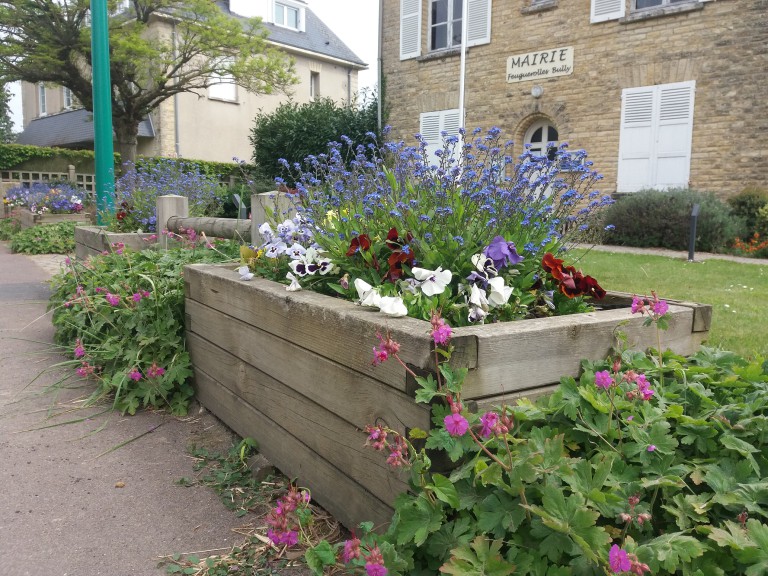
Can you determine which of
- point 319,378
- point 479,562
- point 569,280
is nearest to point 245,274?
point 319,378

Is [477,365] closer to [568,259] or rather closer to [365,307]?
[365,307]

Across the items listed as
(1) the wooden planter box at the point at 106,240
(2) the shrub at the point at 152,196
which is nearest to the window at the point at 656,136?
(2) the shrub at the point at 152,196

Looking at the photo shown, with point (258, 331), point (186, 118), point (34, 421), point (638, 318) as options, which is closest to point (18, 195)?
point (186, 118)

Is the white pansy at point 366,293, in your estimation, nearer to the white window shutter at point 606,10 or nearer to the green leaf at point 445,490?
the green leaf at point 445,490

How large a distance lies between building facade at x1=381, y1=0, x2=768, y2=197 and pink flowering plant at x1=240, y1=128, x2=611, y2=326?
10413 millimetres

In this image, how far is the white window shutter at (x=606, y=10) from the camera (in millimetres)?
12508

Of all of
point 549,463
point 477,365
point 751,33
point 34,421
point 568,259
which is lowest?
point 34,421

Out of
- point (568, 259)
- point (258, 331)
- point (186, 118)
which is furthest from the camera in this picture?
point (186, 118)

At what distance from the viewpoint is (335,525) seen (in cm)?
210

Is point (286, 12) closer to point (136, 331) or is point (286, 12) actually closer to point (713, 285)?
point (713, 285)

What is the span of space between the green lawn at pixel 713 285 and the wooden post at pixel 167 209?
284 cm

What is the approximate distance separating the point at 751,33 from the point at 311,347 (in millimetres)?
11906

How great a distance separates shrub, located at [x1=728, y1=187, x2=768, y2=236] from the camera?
35.0ft

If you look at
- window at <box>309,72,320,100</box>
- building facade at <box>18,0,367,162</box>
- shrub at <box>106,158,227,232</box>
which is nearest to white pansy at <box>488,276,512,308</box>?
shrub at <box>106,158,227,232</box>
